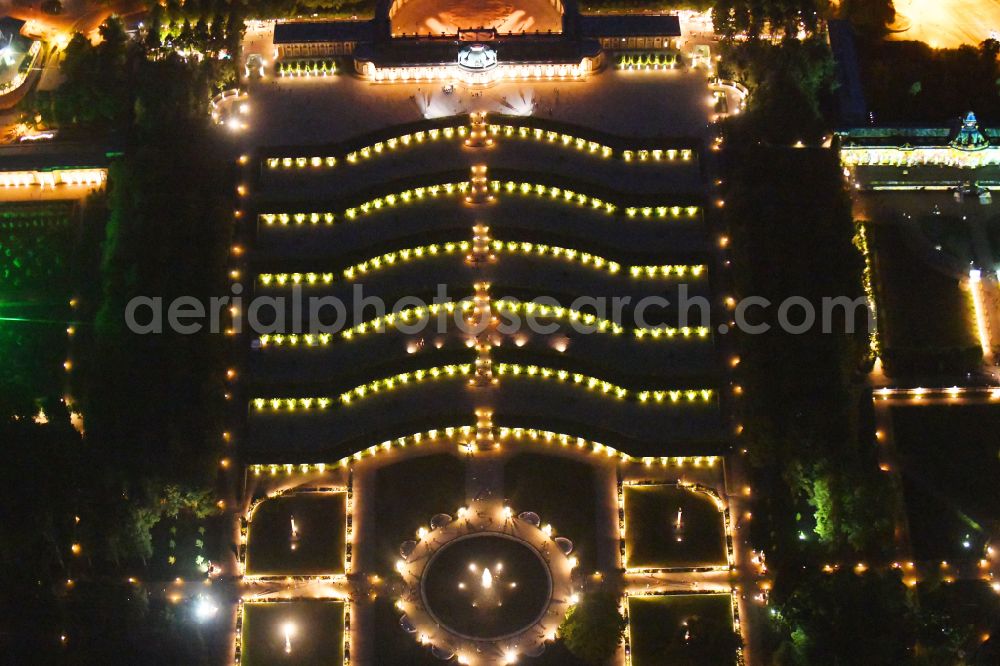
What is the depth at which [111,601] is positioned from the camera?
2341 inches

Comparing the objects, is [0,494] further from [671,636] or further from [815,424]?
[815,424]

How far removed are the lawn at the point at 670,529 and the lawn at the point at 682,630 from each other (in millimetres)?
2063

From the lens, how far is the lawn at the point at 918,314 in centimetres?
6756

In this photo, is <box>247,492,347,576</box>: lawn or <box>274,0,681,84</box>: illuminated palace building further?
<box>274,0,681,84</box>: illuminated palace building

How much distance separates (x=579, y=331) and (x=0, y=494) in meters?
33.6

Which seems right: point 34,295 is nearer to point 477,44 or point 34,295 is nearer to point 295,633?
point 295,633

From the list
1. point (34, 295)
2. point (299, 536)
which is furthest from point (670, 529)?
point (34, 295)

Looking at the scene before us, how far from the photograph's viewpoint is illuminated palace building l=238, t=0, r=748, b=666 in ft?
199

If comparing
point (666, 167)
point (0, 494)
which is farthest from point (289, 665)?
point (666, 167)

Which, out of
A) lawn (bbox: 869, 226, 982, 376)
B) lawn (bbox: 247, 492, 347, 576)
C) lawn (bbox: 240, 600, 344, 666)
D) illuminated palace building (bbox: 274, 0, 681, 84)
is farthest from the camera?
illuminated palace building (bbox: 274, 0, 681, 84)

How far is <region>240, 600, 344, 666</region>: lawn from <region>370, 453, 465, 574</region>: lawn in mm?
3761

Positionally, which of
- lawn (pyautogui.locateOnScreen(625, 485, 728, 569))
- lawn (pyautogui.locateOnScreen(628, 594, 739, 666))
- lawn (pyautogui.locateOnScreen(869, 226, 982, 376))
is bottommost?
lawn (pyautogui.locateOnScreen(628, 594, 739, 666))

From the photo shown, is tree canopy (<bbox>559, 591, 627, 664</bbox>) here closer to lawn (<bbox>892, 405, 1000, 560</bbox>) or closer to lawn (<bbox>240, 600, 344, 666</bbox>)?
lawn (<bbox>240, 600, 344, 666</bbox>)

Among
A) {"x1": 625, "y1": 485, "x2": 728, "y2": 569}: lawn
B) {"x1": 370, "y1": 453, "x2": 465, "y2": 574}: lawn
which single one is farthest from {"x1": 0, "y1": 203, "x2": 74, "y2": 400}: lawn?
{"x1": 625, "y1": 485, "x2": 728, "y2": 569}: lawn
